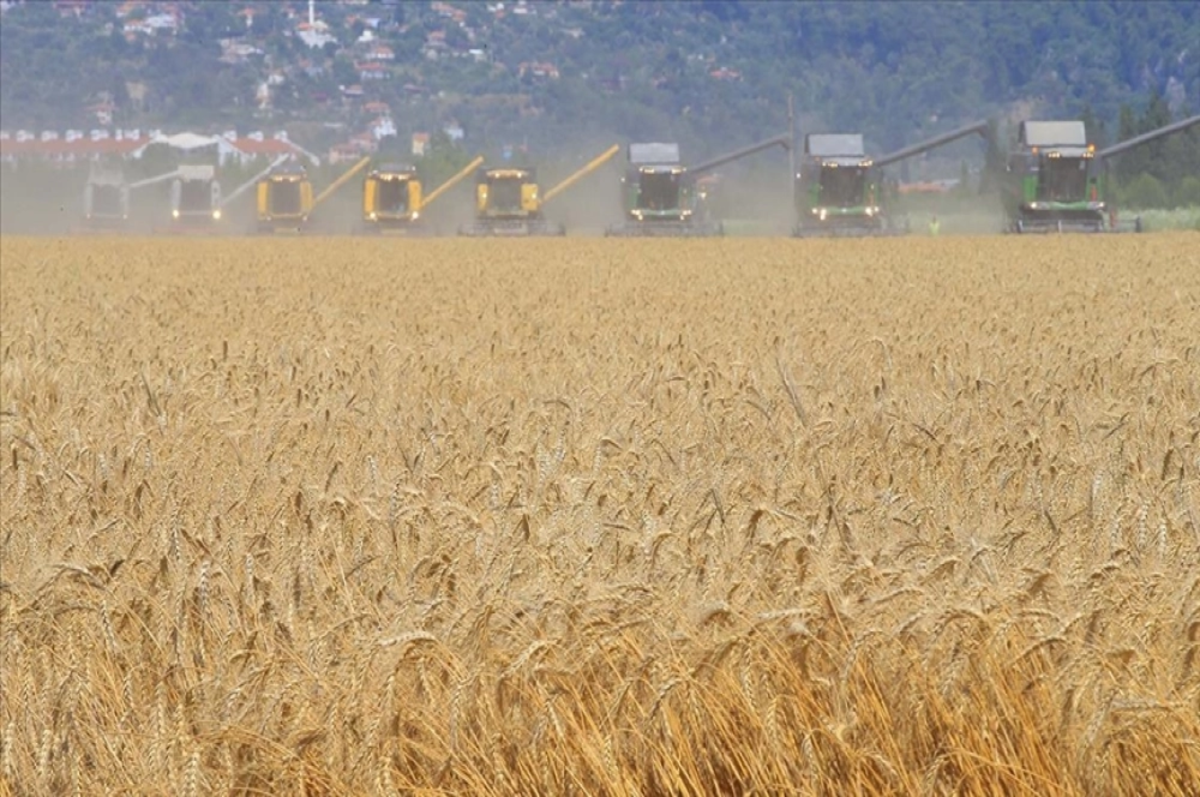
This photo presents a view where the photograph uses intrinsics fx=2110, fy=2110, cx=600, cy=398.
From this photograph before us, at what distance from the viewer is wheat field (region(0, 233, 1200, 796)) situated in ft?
11.0

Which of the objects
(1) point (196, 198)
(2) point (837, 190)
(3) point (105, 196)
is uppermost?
(3) point (105, 196)

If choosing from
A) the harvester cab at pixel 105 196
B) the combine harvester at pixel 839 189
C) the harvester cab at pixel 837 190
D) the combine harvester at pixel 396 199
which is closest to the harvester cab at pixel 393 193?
the combine harvester at pixel 396 199

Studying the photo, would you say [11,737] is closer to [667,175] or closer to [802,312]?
[802,312]

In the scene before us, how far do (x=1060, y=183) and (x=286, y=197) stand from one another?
24903 millimetres

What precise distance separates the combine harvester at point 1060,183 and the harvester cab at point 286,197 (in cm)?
2217

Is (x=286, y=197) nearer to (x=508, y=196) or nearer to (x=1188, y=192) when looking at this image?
(x=508, y=196)

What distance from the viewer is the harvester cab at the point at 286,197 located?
63094 mm

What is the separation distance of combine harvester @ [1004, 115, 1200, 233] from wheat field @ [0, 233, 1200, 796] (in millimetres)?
40323

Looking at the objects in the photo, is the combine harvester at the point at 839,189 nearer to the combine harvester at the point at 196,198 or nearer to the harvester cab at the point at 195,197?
the combine harvester at the point at 196,198

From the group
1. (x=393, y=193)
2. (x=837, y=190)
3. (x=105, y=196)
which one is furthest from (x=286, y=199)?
(x=837, y=190)

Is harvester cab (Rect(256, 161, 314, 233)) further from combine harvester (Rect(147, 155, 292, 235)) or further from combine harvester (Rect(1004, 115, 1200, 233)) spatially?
combine harvester (Rect(1004, 115, 1200, 233))

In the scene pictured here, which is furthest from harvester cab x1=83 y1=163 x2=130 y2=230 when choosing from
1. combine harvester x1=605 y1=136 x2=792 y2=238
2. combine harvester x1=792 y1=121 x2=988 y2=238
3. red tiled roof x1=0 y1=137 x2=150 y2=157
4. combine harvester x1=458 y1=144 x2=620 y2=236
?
red tiled roof x1=0 y1=137 x2=150 y2=157

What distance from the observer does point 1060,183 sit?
50125 millimetres

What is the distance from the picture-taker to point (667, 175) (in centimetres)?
5519
